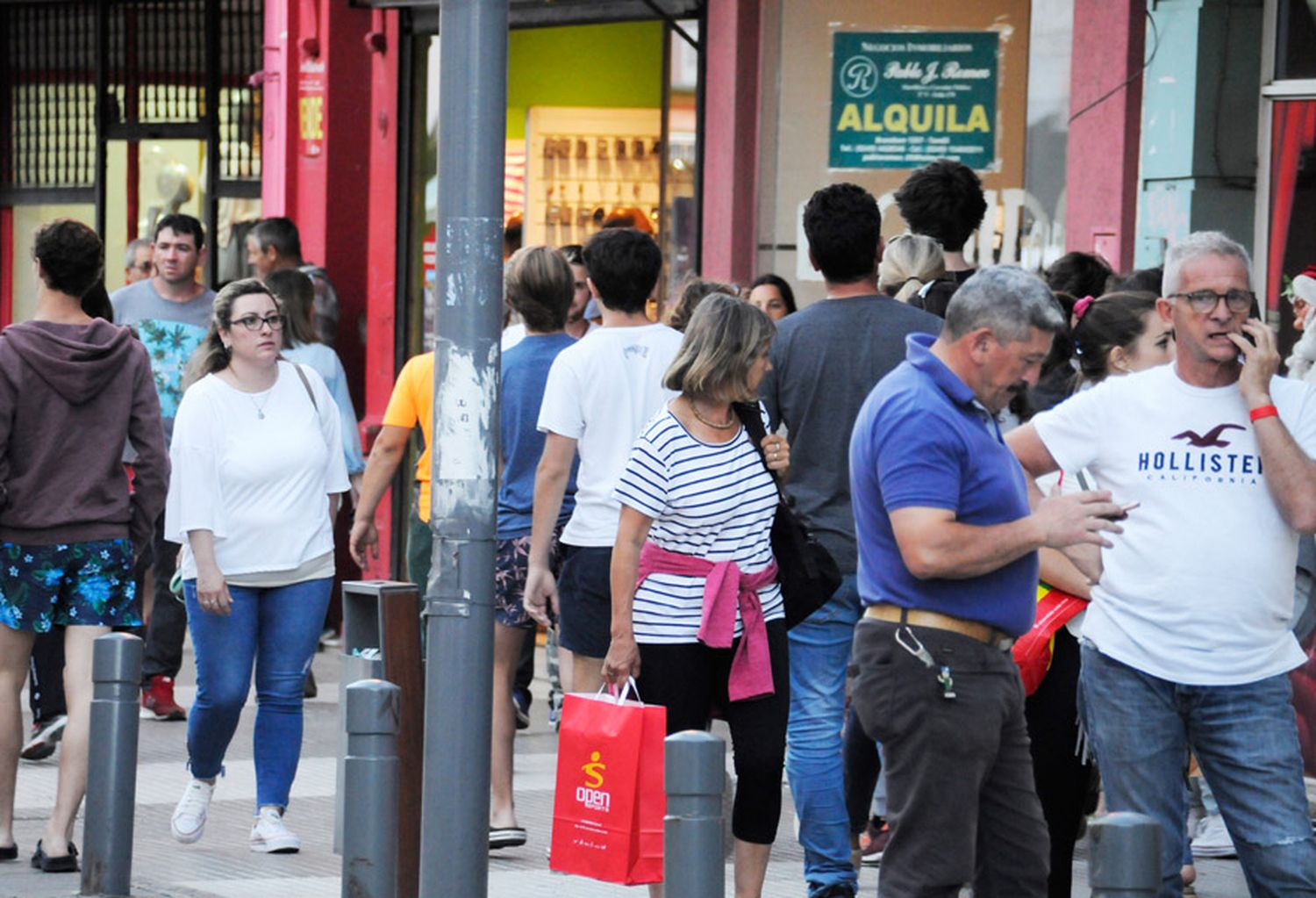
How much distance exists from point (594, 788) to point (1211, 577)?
67.9 inches

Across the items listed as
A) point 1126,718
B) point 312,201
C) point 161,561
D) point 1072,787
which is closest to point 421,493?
point 161,561

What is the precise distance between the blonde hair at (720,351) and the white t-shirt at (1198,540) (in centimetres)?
120

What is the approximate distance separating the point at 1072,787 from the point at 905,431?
1.84m

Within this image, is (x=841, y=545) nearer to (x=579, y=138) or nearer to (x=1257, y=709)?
(x=1257, y=709)

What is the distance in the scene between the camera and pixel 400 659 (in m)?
6.66

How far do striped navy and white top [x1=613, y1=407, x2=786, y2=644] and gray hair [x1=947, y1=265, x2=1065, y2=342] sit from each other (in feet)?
4.13

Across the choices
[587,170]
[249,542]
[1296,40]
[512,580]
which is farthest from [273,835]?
[587,170]

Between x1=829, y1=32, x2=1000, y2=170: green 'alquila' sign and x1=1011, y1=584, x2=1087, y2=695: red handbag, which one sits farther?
x1=829, y1=32, x2=1000, y2=170: green 'alquila' sign

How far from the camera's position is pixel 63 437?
26.0 ft

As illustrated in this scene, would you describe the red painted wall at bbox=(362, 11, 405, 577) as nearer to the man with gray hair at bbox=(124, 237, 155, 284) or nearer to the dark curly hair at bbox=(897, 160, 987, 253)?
the man with gray hair at bbox=(124, 237, 155, 284)

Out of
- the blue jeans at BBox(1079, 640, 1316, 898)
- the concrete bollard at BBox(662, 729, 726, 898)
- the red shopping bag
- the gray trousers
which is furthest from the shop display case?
the concrete bollard at BBox(662, 729, 726, 898)

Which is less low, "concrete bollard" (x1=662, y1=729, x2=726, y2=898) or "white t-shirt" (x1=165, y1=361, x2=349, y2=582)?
"white t-shirt" (x1=165, y1=361, x2=349, y2=582)

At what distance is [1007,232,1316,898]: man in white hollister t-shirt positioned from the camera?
17.5 ft

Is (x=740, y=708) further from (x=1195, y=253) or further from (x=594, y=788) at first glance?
(x=1195, y=253)
